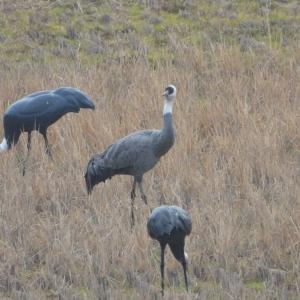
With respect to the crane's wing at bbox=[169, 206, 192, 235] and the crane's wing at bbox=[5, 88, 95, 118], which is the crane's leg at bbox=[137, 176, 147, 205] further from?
the crane's wing at bbox=[169, 206, 192, 235]

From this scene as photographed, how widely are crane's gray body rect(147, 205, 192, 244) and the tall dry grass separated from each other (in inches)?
17.1

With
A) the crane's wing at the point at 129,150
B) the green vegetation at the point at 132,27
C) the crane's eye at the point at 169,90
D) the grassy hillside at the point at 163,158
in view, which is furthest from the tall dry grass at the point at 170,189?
the green vegetation at the point at 132,27

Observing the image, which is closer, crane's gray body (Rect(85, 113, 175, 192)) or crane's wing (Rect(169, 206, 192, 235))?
crane's wing (Rect(169, 206, 192, 235))

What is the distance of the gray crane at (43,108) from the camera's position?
8750 mm

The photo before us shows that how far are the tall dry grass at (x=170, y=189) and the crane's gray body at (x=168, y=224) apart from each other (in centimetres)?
43

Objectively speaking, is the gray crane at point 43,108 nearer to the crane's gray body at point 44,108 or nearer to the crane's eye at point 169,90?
the crane's gray body at point 44,108

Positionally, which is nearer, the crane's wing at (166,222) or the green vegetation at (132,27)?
the crane's wing at (166,222)

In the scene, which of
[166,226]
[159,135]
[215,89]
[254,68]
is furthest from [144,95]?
[166,226]

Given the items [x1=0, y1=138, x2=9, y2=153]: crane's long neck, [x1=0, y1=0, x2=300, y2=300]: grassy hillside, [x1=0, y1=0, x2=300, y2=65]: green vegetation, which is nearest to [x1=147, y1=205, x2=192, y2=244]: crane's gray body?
[x1=0, y1=0, x2=300, y2=300]: grassy hillside

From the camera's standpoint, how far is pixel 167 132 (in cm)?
756

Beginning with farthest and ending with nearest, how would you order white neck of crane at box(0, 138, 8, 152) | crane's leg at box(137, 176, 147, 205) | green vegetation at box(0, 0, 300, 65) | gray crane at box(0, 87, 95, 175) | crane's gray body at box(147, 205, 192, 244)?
green vegetation at box(0, 0, 300, 65) → white neck of crane at box(0, 138, 8, 152) → gray crane at box(0, 87, 95, 175) → crane's leg at box(137, 176, 147, 205) → crane's gray body at box(147, 205, 192, 244)

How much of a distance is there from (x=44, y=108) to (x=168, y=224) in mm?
2891

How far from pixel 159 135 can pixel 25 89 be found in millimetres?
3530

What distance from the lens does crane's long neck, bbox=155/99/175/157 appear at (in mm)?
7543
